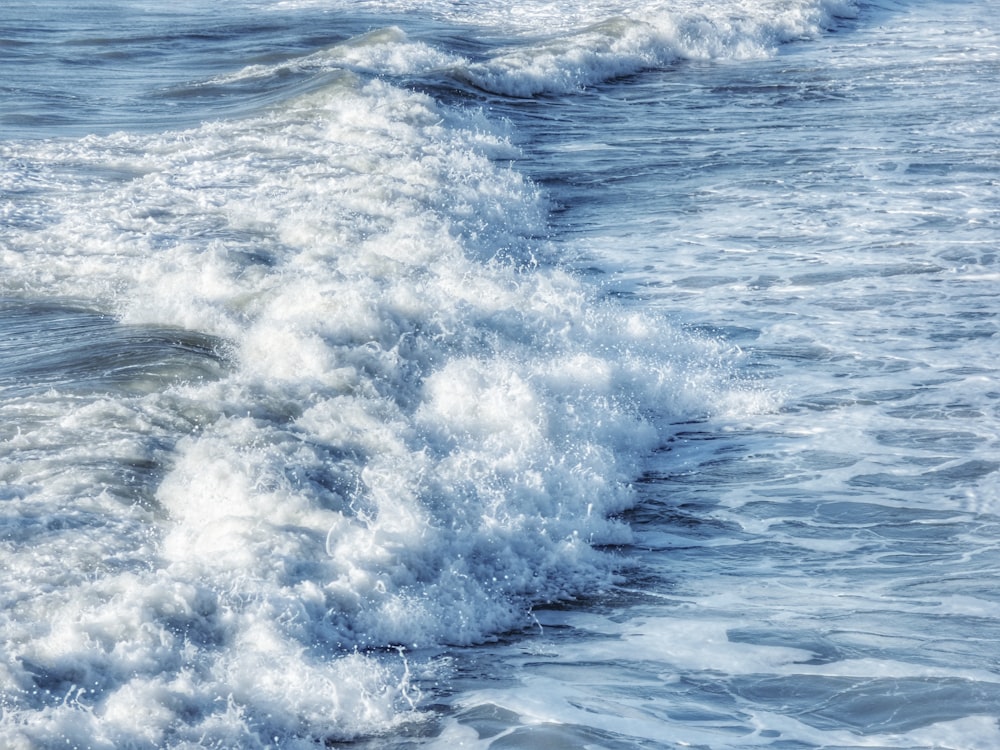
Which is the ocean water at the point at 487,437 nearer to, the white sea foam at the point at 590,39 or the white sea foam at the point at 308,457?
the white sea foam at the point at 308,457

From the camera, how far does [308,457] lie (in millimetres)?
6055

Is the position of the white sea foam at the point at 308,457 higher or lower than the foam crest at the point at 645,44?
lower

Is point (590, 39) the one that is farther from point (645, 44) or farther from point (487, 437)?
point (487, 437)

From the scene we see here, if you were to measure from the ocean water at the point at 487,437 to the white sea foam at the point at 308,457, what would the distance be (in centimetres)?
2

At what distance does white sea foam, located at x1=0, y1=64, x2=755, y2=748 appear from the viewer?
440 centimetres

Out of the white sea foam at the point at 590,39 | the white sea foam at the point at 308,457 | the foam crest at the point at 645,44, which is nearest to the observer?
the white sea foam at the point at 308,457

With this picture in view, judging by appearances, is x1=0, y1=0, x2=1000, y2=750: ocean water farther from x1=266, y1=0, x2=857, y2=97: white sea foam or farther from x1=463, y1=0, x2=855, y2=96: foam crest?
x1=463, y1=0, x2=855, y2=96: foam crest

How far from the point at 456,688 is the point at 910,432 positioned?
3.83 meters

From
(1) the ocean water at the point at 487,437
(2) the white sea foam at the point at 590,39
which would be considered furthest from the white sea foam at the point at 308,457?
(2) the white sea foam at the point at 590,39

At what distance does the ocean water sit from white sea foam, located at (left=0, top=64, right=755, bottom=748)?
0.07ft

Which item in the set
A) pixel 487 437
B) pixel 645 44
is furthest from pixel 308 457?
pixel 645 44

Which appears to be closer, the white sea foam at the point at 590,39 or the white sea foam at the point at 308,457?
the white sea foam at the point at 308,457

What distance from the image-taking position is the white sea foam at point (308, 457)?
173 inches

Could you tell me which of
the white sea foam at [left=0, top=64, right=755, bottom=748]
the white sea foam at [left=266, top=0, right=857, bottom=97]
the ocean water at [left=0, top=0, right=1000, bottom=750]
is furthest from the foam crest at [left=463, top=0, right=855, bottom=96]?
the white sea foam at [left=0, top=64, right=755, bottom=748]
